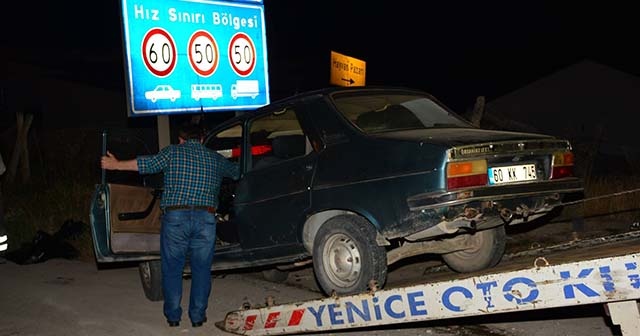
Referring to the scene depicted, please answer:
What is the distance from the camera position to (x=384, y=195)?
5.52 meters

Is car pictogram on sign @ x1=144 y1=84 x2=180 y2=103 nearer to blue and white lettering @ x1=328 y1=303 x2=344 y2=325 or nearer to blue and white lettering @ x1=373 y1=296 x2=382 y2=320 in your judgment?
blue and white lettering @ x1=328 y1=303 x2=344 y2=325

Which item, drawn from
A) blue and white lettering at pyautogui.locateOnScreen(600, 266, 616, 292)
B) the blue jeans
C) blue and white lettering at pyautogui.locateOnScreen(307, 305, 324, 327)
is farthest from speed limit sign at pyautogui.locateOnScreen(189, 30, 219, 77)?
blue and white lettering at pyautogui.locateOnScreen(600, 266, 616, 292)

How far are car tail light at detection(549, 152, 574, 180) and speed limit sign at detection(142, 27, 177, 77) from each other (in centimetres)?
663

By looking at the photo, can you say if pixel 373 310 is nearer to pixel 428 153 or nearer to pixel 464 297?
pixel 464 297

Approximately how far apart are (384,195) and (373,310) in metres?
0.84

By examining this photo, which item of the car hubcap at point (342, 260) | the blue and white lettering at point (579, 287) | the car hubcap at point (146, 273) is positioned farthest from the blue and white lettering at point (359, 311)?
the car hubcap at point (146, 273)

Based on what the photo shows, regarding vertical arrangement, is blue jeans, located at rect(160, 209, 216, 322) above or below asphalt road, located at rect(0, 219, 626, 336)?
above

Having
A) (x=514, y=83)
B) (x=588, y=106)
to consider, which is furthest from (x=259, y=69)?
(x=514, y=83)

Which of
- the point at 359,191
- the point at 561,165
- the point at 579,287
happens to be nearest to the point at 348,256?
the point at 359,191

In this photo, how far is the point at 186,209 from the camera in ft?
20.1

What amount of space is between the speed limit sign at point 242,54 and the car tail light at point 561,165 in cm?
712

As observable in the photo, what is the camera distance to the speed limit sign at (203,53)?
11.6m

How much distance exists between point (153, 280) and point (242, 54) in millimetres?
5731

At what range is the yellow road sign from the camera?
744 inches
